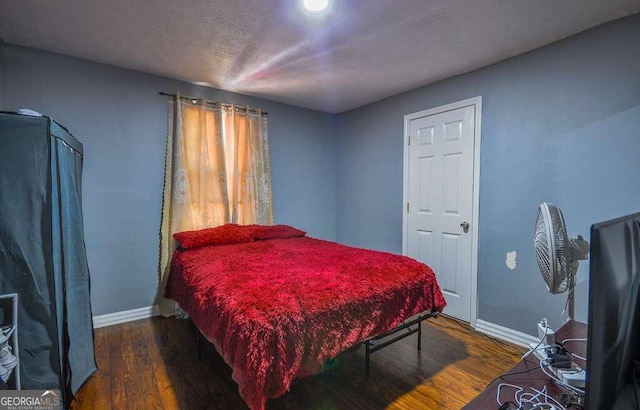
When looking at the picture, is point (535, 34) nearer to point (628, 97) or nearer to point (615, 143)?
point (628, 97)

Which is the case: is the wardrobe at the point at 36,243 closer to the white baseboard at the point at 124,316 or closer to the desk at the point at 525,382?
the white baseboard at the point at 124,316

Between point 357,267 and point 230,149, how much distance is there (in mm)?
2029

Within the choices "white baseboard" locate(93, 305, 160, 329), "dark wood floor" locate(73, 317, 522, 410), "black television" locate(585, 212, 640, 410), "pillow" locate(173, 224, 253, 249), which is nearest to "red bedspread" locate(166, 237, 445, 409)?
"pillow" locate(173, 224, 253, 249)

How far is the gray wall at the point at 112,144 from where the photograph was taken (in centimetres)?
243

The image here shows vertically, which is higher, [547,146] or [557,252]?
[547,146]

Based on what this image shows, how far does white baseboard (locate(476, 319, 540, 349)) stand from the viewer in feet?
7.95

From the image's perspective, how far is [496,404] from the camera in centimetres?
83

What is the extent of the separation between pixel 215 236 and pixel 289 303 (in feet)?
5.39

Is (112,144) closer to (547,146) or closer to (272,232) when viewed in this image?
(272,232)

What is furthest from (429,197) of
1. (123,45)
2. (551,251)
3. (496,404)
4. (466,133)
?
(123,45)

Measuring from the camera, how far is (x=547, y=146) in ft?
7.62

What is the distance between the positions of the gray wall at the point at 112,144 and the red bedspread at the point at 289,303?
2.05ft

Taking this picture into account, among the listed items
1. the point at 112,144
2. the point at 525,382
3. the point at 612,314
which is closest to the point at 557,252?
the point at 525,382

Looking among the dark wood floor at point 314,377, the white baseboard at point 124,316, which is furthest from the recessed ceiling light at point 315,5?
the white baseboard at point 124,316
